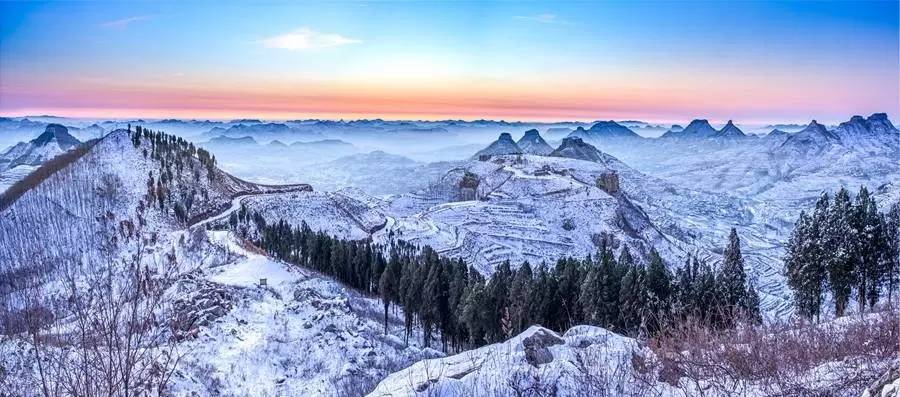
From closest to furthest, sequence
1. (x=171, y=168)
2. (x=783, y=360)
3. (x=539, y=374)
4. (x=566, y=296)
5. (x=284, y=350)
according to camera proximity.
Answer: (x=783, y=360)
(x=539, y=374)
(x=284, y=350)
(x=566, y=296)
(x=171, y=168)

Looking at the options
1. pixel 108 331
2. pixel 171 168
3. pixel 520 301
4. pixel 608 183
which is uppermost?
pixel 108 331

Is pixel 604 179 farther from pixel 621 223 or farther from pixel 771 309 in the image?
pixel 771 309

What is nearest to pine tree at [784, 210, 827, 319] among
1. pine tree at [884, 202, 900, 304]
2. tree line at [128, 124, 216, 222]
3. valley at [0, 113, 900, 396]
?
valley at [0, 113, 900, 396]

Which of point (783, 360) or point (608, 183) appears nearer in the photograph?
point (783, 360)

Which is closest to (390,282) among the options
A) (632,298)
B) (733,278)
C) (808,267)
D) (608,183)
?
(632,298)

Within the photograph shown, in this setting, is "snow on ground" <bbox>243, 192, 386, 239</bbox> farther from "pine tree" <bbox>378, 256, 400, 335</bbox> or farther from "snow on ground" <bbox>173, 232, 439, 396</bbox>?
"snow on ground" <bbox>173, 232, 439, 396</bbox>

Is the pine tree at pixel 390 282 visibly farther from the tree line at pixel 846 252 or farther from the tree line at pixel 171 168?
the tree line at pixel 171 168

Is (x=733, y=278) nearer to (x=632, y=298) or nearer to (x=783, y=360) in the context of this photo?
(x=632, y=298)

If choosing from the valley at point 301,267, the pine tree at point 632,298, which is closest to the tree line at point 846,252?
the valley at point 301,267
